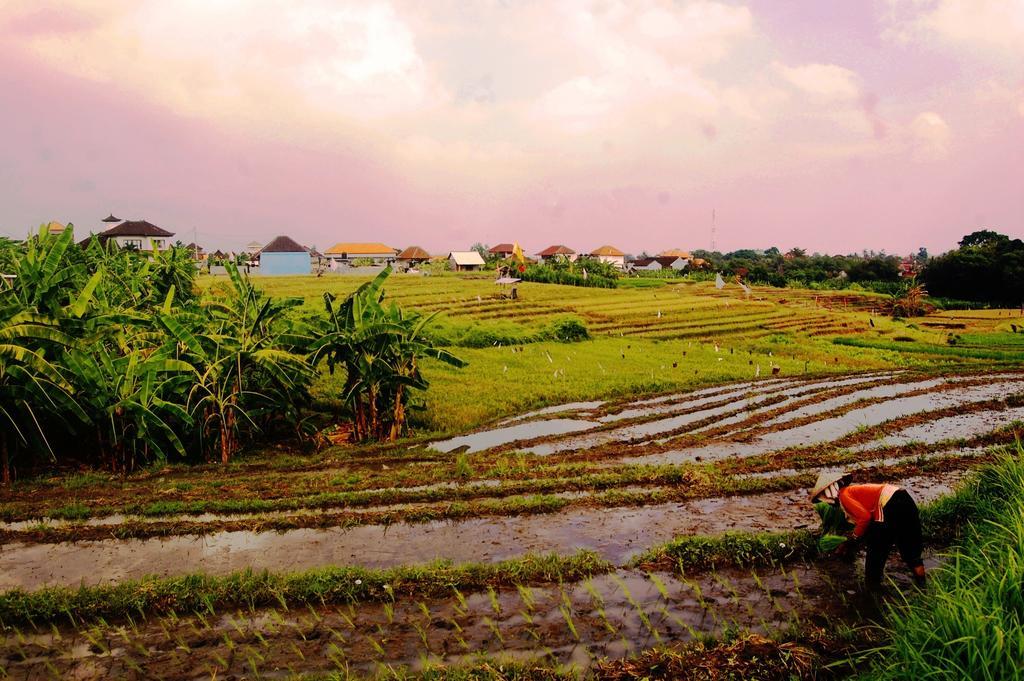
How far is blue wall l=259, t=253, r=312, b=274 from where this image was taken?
6381 cm

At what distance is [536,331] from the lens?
23719 mm

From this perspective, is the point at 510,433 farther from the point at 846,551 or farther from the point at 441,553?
the point at 846,551

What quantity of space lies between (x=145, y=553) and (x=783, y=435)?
966 cm

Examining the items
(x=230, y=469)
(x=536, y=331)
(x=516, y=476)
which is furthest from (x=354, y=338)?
(x=536, y=331)

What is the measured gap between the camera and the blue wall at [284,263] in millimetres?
63812

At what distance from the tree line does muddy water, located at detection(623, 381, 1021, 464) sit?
14.3 ft

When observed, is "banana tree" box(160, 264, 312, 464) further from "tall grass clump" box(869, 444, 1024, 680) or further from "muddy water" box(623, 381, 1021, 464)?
Answer: "tall grass clump" box(869, 444, 1024, 680)

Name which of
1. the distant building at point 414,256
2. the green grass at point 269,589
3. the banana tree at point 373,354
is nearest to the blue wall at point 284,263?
the distant building at point 414,256

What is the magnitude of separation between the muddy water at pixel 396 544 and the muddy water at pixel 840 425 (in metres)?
2.38

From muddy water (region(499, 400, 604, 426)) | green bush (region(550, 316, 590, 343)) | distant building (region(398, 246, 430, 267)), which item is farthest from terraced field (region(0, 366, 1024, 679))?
distant building (region(398, 246, 430, 267))

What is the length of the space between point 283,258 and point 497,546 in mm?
63312

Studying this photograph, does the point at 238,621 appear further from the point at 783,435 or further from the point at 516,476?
the point at 783,435

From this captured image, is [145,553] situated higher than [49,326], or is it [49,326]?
[49,326]

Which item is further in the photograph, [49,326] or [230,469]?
[230,469]
